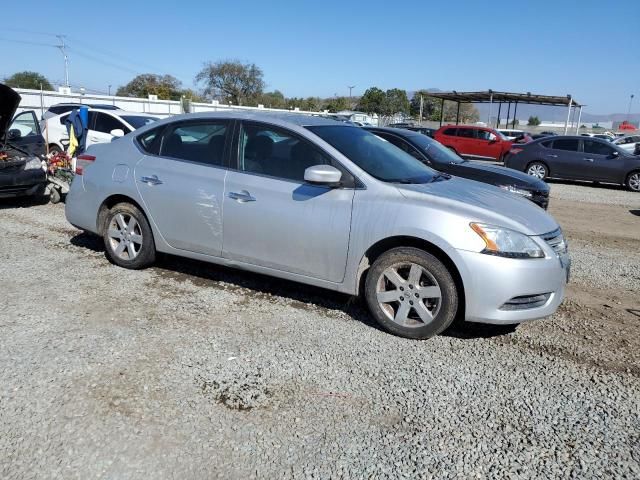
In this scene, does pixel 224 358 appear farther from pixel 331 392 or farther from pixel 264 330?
pixel 331 392

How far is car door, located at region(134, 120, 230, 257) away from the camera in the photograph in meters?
4.69

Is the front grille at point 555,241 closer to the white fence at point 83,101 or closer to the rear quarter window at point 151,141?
the rear quarter window at point 151,141

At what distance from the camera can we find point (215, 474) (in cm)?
252

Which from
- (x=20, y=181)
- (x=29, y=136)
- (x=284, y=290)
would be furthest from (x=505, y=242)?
(x=29, y=136)

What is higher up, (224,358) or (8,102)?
(8,102)

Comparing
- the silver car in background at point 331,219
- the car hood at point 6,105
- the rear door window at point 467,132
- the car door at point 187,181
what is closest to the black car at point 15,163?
the car hood at point 6,105

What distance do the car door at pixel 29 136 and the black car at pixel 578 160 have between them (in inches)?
520

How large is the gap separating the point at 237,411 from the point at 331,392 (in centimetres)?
60

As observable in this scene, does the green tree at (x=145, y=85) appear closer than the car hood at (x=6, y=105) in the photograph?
No

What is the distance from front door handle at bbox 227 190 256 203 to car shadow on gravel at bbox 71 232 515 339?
93cm

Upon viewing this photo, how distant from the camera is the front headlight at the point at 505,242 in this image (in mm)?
3701

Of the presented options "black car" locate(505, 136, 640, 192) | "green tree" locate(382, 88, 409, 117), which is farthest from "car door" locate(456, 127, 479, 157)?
"green tree" locate(382, 88, 409, 117)

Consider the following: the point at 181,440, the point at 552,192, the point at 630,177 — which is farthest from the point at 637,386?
the point at 630,177

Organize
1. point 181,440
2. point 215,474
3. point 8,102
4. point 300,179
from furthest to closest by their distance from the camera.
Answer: point 8,102, point 300,179, point 181,440, point 215,474
